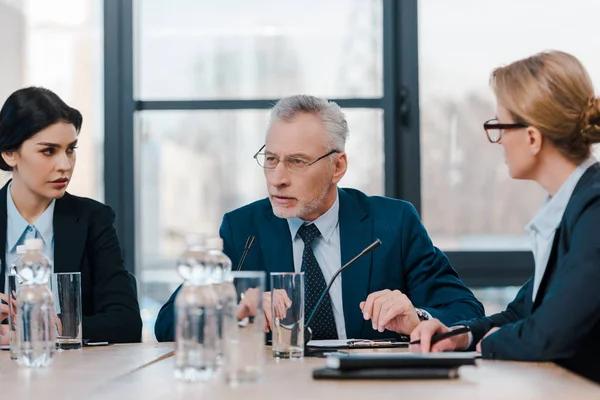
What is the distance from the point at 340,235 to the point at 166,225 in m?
1.78

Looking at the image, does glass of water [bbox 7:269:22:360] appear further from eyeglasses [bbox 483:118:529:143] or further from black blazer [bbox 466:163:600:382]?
eyeglasses [bbox 483:118:529:143]

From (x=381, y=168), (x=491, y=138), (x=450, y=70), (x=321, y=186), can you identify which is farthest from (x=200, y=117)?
(x=491, y=138)

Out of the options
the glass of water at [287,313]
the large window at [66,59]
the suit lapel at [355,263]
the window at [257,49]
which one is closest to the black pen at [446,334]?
the glass of water at [287,313]

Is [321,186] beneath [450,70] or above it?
beneath

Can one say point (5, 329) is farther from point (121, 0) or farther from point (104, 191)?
point (121, 0)

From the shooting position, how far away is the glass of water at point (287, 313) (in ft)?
6.84

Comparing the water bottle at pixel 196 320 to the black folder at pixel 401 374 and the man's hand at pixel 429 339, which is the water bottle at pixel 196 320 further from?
the man's hand at pixel 429 339

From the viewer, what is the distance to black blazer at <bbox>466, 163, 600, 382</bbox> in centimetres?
200

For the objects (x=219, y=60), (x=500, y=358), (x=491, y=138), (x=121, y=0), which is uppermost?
(x=121, y=0)

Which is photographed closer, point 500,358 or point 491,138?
point 500,358

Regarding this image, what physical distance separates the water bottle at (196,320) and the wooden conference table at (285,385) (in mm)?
39

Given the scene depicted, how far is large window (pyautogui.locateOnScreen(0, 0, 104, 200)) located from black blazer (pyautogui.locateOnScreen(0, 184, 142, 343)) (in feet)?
4.53

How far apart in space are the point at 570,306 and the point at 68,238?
5.69 ft

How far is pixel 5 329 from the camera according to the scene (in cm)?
263
